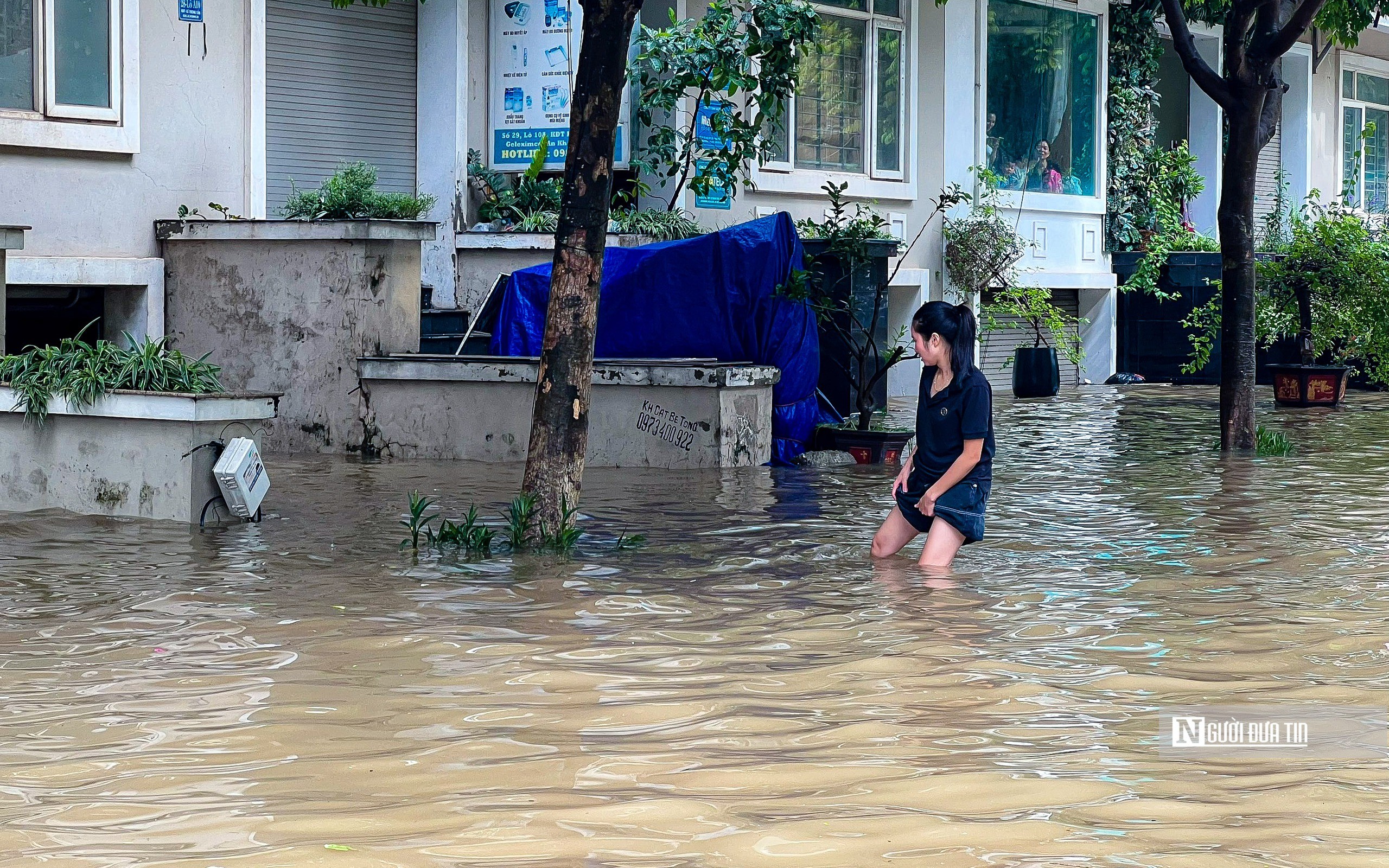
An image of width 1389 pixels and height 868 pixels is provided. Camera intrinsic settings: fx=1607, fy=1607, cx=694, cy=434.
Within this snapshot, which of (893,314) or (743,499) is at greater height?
(893,314)

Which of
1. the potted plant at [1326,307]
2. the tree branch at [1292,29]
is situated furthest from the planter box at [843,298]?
the potted plant at [1326,307]

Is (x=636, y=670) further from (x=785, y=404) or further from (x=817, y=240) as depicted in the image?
(x=817, y=240)

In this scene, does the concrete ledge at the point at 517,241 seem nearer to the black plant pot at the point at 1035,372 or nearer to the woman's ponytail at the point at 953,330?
the black plant pot at the point at 1035,372

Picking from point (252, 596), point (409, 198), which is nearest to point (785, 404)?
point (409, 198)

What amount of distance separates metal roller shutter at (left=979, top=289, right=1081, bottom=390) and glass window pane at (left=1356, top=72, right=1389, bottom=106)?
35.0 ft

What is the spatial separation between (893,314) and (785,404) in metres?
7.72

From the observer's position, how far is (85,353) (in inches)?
382

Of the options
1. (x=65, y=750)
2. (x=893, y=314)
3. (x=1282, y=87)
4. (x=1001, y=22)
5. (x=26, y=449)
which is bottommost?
(x=65, y=750)

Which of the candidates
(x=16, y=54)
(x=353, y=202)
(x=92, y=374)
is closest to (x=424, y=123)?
(x=353, y=202)

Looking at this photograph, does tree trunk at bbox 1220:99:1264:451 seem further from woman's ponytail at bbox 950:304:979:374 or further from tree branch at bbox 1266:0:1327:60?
woman's ponytail at bbox 950:304:979:374

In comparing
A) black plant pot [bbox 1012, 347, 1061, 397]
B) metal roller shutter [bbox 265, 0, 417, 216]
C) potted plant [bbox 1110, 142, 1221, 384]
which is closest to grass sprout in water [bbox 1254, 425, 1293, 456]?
black plant pot [bbox 1012, 347, 1061, 397]

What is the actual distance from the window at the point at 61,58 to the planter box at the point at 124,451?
12.6 ft

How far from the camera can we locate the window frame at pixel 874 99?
62.2 feet

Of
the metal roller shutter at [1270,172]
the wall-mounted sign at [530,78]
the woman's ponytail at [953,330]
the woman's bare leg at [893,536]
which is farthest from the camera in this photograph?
→ the metal roller shutter at [1270,172]
